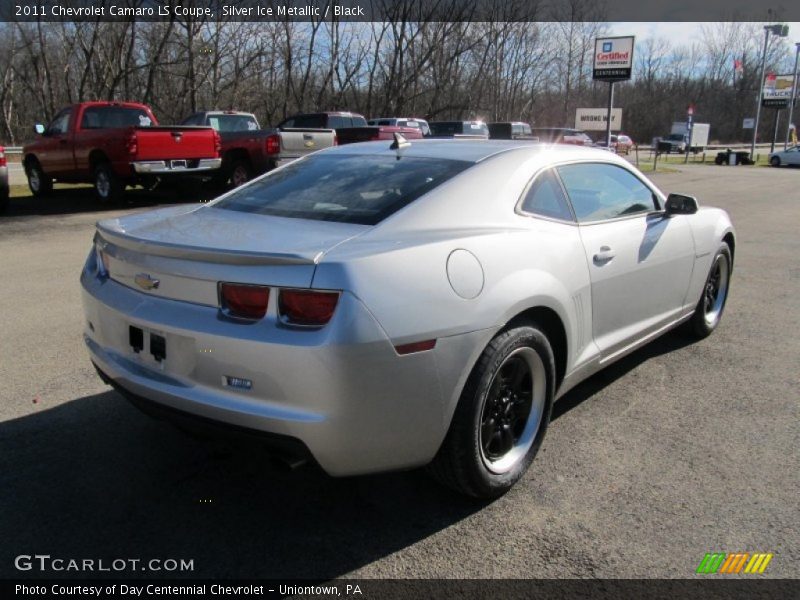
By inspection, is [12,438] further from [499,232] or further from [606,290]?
[606,290]

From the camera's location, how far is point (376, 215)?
9.37 ft

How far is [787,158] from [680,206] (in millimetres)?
43588

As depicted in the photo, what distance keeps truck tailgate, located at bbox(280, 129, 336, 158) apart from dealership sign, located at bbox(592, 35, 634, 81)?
1626 cm

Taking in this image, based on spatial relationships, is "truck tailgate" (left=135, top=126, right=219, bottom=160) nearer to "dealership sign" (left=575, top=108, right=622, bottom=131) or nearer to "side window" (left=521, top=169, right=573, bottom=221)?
"side window" (left=521, top=169, right=573, bottom=221)

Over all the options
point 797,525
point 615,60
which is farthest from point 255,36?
point 797,525

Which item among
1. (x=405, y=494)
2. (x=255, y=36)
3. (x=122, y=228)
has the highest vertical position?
(x=255, y=36)

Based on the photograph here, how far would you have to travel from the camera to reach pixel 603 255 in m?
3.57

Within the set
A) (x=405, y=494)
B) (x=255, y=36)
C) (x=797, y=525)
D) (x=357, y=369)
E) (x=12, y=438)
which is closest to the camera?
(x=357, y=369)

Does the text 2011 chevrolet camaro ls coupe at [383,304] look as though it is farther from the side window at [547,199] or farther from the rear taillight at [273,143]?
the rear taillight at [273,143]

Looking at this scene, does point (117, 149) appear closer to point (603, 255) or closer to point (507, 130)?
point (603, 255)

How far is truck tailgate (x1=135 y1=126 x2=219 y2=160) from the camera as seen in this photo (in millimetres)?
12234

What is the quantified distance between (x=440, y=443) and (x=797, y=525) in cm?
161

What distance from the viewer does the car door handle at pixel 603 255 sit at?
3518mm

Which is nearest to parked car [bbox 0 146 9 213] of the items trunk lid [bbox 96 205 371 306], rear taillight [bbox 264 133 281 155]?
rear taillight [bbox 264 133 281 155]
